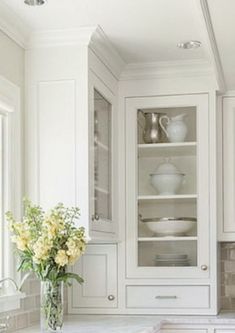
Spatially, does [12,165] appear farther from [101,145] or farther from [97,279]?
[97,279]

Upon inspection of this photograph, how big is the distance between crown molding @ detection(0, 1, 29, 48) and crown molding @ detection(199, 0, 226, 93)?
950mm

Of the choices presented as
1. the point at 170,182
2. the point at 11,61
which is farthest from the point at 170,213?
the point at 11,61

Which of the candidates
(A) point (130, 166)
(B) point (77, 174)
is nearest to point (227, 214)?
(A) point (130, 166)

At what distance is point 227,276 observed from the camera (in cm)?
461

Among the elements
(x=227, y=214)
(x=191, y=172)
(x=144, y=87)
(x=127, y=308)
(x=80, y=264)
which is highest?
(x=144, y=87)

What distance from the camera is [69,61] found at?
12.0 ft

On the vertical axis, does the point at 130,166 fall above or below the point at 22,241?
above

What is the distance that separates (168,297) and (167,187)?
693 millimetres

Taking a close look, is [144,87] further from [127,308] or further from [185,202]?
[127,308]

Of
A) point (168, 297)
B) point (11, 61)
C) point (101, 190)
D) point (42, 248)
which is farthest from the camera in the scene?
point (168, 297)

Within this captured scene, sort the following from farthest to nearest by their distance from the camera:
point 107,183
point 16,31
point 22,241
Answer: point 107,183 < point 16,31 < point 22,241

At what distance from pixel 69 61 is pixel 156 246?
Result: 1.35 metres

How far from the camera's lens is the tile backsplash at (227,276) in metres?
4.57

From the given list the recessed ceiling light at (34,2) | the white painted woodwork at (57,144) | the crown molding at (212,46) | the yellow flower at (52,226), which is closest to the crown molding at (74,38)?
the white painted woodwork at (57,144)
